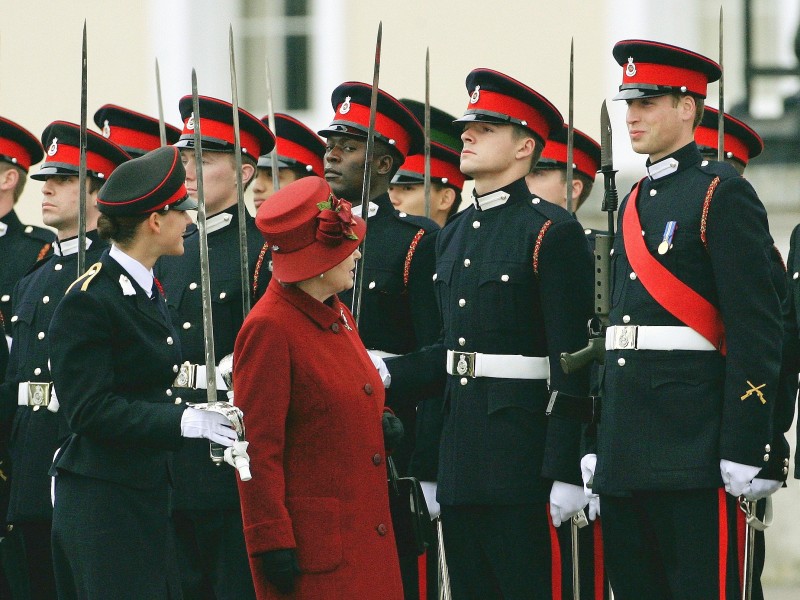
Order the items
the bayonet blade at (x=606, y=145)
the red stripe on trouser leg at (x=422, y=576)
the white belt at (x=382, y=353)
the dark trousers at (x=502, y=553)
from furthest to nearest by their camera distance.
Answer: the red stripe on trouser leg at (x=422, y=576) → the white belt at (x=382, y=353) → the dark trousers at (x=502, y=553) → the bayonet blade at (x=606, y=145)

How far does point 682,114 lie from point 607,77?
4338 millimetres

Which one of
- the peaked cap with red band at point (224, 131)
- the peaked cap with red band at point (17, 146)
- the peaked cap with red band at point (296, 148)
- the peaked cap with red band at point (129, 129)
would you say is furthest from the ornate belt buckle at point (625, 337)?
the peaked cap with red band at point (17, 146)

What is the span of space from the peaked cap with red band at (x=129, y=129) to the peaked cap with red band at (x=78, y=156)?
0.62 meters

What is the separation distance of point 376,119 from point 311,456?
2.28 m

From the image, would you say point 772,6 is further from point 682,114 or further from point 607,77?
point 682,114

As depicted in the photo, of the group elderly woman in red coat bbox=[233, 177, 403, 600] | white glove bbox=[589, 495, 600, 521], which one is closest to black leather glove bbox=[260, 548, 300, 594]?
elderly woman in red coat bbox=[233, 177, 403, 600]

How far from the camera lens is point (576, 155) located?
8.26 metres

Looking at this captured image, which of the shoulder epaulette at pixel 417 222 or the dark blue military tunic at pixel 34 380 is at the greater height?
the shoulder epaulette at pixel 417 222

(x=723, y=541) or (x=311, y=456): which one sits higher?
(x=311, y=456)

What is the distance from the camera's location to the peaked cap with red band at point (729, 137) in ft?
25.3

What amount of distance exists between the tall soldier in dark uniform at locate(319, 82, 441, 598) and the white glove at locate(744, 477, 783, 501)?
56.9 inches

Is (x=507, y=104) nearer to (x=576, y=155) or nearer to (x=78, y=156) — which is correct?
(x=576, y=155)

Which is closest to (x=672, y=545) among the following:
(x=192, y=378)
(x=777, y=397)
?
(x=777, y=397)

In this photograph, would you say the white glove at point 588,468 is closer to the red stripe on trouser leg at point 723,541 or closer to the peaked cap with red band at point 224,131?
the red stripe on trouser leg at point 723,541
